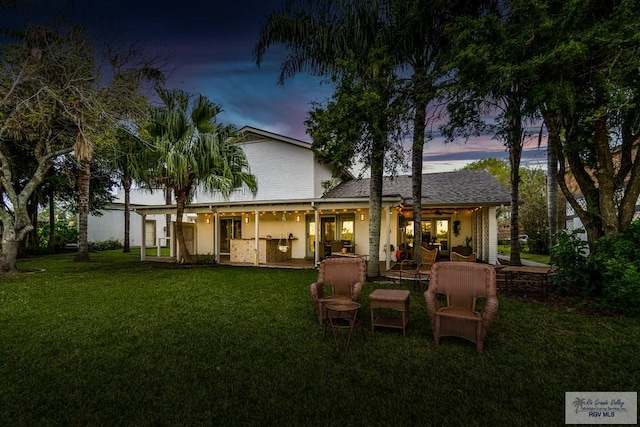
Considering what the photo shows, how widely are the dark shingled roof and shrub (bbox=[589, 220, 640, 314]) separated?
558cm

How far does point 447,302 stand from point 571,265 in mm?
4005

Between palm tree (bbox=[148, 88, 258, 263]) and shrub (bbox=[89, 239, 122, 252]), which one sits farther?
shrub (bbox=[89, 239, 122, 252])

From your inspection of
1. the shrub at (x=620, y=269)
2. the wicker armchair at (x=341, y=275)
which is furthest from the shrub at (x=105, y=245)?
the shrub at (x=620, y=269)

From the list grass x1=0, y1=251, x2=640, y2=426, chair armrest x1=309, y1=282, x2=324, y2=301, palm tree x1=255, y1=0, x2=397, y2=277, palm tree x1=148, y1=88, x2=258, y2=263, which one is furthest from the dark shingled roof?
grass x1=0, y1=251, x2=640, y2=426

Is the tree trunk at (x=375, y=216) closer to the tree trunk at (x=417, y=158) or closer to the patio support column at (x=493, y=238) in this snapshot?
the tree trunk at (x=417, y=158)

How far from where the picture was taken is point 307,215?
1439 centimetres

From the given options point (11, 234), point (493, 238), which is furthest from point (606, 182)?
point (11, 234)

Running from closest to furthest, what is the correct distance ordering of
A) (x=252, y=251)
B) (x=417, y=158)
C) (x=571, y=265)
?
(x=571, y=265) < (x=417, y=158) < (x=252, y=251)

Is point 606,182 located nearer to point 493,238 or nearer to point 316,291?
point 493,238

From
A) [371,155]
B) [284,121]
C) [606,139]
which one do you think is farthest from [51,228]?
[606,139]

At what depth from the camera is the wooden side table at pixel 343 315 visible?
4.31m

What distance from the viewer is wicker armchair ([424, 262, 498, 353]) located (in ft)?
13.1

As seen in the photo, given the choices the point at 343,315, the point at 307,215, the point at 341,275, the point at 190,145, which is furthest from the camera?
the point at 307,215

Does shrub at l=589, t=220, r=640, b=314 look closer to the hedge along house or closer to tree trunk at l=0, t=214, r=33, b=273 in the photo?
the hedge along house
